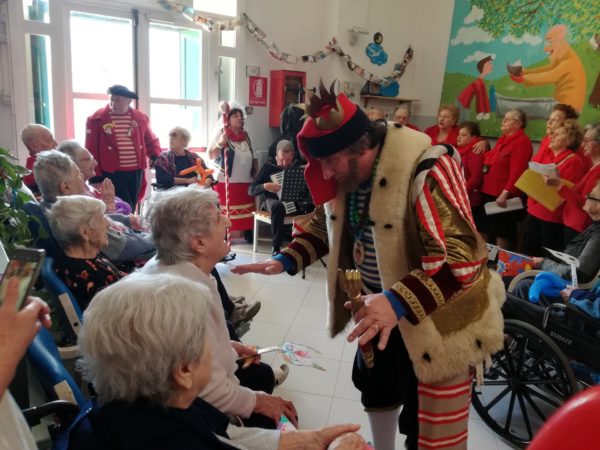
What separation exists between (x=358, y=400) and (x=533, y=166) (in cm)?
230

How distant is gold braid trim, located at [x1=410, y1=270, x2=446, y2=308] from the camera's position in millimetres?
1308

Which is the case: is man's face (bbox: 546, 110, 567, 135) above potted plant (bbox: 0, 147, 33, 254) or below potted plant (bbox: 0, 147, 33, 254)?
above

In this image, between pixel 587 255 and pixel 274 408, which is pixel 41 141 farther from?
pixel 587 255

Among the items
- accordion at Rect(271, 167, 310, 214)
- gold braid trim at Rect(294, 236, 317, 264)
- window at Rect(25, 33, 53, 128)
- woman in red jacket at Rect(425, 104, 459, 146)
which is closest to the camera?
gold braid trim at Rect(294, 236, 317, 264)

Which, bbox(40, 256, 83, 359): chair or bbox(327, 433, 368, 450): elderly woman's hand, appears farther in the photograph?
bbox(40, 256, 83, 359): chair

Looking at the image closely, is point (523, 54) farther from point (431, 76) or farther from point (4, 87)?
point (4, 87)

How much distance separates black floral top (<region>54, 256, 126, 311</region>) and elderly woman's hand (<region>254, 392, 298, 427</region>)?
2.73 ft

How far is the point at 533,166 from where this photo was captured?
11.4 ft

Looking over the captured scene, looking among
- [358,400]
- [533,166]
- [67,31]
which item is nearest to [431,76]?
[533,166]

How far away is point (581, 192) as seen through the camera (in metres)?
3.28

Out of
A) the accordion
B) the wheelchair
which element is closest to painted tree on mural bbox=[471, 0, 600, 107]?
the accordion

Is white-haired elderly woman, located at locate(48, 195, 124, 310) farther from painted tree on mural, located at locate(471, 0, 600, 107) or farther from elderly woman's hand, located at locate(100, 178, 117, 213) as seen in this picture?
painted tree on mural, located at locate(471, 0, 600, 107)

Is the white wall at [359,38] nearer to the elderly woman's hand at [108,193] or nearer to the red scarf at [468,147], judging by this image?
the red scarf at [468,147]

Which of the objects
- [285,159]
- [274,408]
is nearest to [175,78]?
[285,159]
